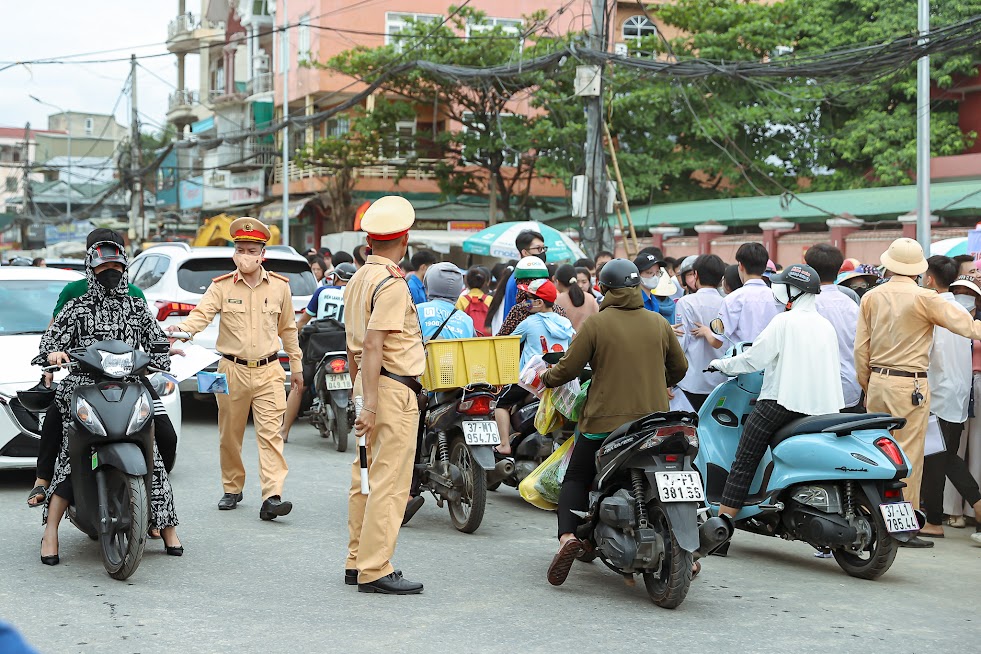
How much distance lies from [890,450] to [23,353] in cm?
605

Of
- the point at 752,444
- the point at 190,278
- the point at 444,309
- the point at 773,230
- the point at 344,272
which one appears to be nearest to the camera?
the point at 752,444

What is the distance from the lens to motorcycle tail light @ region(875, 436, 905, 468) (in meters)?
6.38

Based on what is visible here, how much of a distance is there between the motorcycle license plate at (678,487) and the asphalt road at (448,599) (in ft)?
1.87

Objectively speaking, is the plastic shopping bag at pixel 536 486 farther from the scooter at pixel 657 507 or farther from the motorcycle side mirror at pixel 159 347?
the motorcycle side mirror at pixel 159 347

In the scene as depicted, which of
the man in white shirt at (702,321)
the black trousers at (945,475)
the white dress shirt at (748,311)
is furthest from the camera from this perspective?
the man in white shirt at (702,321)

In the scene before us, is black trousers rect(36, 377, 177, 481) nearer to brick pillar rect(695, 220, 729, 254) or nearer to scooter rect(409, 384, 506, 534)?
scooter rect(409, 384, 506, 534)

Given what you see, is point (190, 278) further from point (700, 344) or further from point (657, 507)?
point (657, 507)

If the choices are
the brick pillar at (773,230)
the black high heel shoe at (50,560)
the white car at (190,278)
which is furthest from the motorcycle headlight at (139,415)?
the brick pillar at (773,230)

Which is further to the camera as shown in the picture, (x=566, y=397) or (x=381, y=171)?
(x=381, y=171)

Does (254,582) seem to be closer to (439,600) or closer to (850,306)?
(439,600)

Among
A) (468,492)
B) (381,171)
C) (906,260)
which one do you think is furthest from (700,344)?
(381,171)

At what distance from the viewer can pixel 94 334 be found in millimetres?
6430

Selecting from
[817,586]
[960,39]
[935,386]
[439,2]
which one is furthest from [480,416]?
[439,2]

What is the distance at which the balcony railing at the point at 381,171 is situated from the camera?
37469mm
